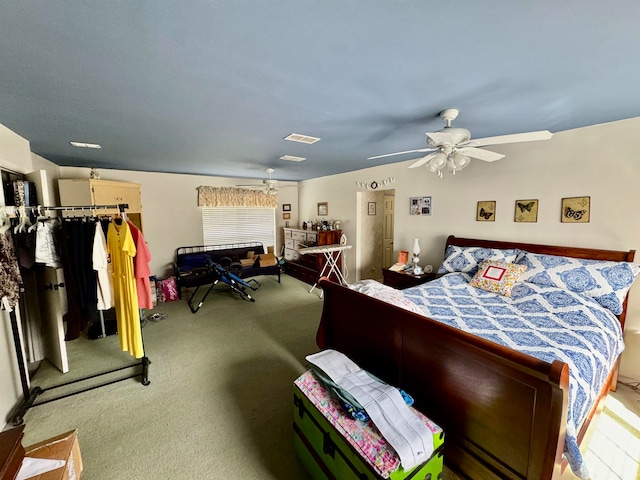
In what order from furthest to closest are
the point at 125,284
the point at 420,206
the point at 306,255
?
the point at 306,255 < the point at 420,206 < the point at 125,284

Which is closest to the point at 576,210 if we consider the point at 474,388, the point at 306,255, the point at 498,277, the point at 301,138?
the point at 498,277

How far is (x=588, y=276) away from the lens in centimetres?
224

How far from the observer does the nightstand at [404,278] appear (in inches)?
132

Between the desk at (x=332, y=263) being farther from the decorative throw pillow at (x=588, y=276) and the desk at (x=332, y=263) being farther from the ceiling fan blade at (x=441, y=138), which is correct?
the ceiling fan blade at (x=441, y=138)

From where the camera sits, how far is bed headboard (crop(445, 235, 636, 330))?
226 cm

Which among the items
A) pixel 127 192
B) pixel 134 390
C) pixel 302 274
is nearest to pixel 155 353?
pixel 134 390

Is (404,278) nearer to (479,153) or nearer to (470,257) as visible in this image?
(470,257)

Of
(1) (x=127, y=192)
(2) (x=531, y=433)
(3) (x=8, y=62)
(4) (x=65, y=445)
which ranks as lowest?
(4) (x=65, y=445)

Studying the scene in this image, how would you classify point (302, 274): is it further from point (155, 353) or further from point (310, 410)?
point (310, 410)

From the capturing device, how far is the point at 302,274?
18.0 ft

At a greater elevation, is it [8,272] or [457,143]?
[457,143]

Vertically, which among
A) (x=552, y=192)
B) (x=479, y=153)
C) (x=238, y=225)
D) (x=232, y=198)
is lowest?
(x=238, y=225)

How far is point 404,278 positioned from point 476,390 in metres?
2.25

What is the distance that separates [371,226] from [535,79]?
3.81 m
